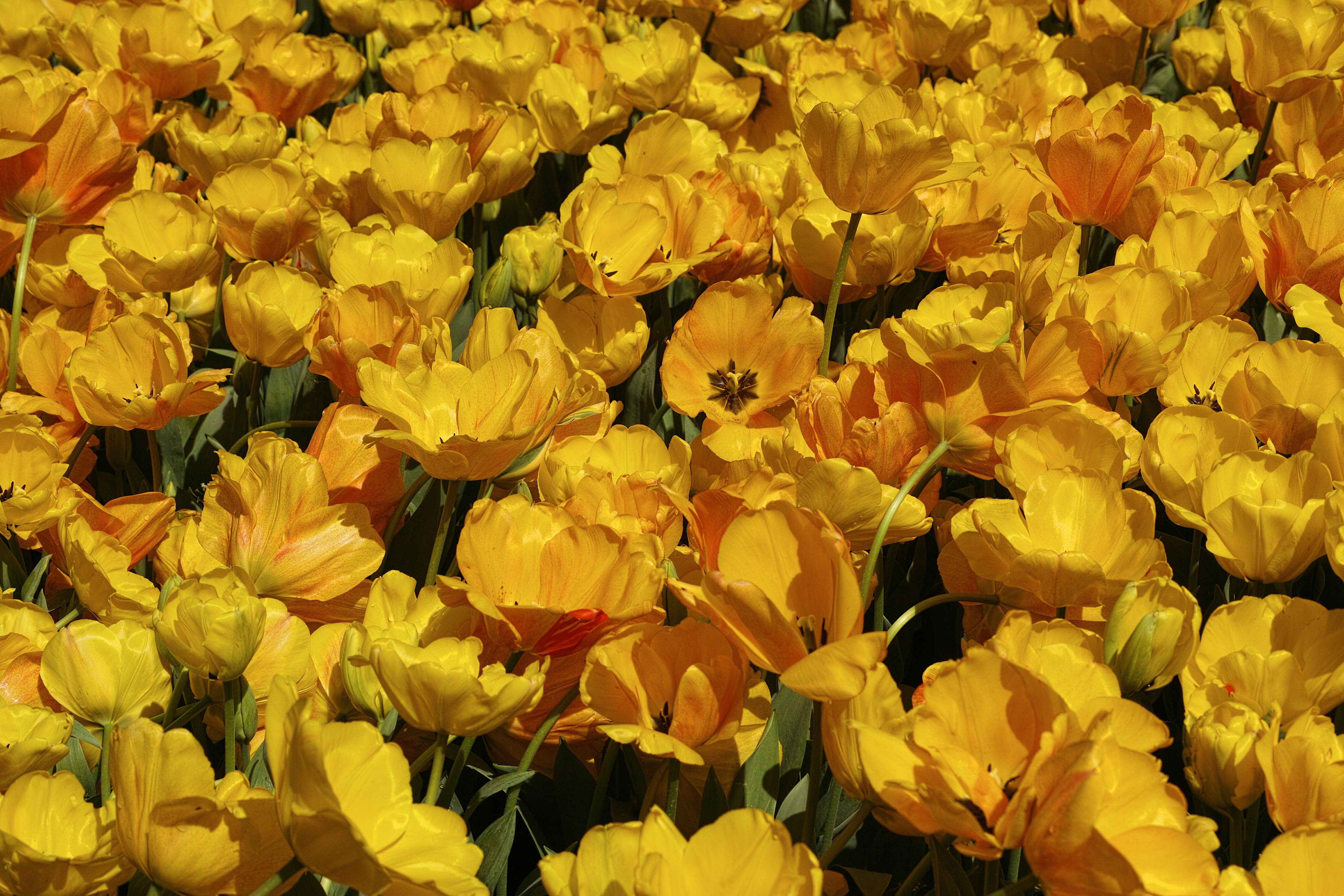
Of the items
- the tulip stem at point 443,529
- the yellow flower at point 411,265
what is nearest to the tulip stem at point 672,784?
the tulip stem at point 443,529

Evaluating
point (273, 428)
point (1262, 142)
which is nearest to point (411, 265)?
point (273, 428)

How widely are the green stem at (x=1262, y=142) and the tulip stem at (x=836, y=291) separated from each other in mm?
962

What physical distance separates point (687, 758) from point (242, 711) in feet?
1.32

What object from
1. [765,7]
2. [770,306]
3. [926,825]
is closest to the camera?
[926,825]

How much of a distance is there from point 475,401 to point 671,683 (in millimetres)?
376

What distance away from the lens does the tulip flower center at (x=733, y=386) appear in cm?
150

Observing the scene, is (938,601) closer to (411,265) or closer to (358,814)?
(358,814)

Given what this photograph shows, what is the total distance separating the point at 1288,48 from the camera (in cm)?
184

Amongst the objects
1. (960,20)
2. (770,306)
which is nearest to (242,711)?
(770,306)

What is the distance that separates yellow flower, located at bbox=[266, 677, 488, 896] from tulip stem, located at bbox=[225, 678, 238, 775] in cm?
21

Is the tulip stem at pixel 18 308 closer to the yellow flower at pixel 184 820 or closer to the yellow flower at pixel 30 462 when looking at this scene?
the yellow flower at pixel 30 462

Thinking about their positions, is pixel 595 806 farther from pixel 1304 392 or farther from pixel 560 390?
pixel 1304 392

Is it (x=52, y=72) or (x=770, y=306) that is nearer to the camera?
(x=770, y=306)

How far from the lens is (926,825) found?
0.83 m
